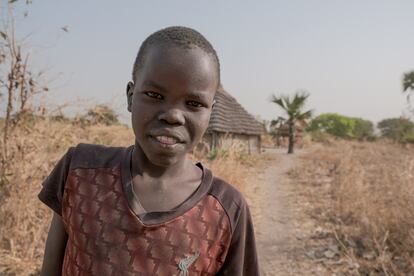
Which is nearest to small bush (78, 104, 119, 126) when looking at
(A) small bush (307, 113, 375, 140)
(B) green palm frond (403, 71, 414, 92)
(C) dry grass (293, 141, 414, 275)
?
(C) dry grass (293, 141, 414, 275)

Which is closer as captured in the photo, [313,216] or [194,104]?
[194,104]

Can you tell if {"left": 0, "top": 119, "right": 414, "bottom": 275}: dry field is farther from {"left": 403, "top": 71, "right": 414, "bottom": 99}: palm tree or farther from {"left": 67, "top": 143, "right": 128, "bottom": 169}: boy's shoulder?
{"left": 403, "top": 71, "right": 414, "bottom": 99}: palm tree

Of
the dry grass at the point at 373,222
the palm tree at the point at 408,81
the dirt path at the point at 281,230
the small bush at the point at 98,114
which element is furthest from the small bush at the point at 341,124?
the small bush at the point at 98,114

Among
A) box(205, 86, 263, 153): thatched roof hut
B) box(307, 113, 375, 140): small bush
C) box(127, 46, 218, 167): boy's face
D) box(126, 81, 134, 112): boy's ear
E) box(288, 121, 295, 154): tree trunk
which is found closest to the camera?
box(127, 46, 218, 167): boy's face

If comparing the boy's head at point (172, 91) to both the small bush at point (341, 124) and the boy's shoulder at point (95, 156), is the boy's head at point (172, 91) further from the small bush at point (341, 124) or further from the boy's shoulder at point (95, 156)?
the small bush at point (341, 124)

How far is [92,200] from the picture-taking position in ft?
3.34

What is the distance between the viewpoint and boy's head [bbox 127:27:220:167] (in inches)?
36.0

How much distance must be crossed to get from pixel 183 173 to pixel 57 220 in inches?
17.5

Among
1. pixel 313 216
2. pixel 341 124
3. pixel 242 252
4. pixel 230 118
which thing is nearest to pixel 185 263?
pixel 242 252

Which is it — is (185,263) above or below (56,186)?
below

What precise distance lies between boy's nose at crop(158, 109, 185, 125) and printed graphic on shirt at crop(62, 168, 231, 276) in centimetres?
26

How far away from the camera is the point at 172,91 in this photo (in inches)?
35.9

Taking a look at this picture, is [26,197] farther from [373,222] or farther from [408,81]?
[408,81]

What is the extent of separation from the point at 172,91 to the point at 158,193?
331mm
